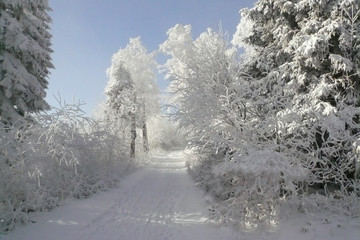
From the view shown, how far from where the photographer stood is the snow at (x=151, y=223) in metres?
5.78

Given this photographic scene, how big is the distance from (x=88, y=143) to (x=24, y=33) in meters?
6.09

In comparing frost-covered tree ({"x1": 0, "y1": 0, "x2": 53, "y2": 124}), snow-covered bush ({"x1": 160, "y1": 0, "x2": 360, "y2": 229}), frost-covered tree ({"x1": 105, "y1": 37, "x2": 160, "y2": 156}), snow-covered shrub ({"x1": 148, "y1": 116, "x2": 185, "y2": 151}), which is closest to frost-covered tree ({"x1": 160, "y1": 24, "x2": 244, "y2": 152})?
snow-covered bush ({"x1": 160, "y1": 0, "x2": 360, "y2": 229})

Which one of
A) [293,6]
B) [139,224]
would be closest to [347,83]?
[293,6]

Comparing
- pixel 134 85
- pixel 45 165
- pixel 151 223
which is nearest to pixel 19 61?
pixel 45 165

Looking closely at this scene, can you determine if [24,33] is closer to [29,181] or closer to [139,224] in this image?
[29,181]

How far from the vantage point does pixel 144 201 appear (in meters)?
9.59

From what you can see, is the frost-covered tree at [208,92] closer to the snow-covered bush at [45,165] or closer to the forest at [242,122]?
the forest at [242,122]

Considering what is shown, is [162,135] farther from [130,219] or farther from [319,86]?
[319,86]

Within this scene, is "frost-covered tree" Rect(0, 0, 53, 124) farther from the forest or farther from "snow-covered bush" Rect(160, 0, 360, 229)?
"snow-covered bush" Rect(160, 0, 360, 229)

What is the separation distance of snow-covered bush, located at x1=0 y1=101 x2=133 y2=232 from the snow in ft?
1.32

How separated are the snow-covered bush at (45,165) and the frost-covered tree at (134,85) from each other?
965cm

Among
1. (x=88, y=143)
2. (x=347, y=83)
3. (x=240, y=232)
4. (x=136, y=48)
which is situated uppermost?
(x=136, y=48)

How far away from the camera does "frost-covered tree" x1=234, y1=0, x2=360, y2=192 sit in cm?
Answer: 673

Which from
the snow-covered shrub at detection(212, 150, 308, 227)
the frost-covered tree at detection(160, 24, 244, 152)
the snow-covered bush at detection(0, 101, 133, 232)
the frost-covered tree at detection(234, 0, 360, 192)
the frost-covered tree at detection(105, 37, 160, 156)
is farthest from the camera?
the frost-covered tree at detection(105, 37, 160, 156)
